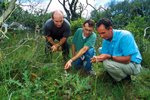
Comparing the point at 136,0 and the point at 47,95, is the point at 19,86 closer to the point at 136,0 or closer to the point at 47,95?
the point at 47,95

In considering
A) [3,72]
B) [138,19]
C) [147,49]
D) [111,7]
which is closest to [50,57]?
[3,72]

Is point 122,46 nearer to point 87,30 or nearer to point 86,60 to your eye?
point 87,30

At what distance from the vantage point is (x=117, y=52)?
5699 mm

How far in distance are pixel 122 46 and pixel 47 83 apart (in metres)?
1.22

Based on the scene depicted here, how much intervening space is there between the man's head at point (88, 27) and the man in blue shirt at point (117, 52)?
0.43 meters

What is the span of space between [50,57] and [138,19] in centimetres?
598

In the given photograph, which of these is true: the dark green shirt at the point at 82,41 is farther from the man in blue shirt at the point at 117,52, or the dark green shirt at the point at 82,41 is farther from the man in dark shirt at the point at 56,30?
the man in blue shirt at the point at 117,52

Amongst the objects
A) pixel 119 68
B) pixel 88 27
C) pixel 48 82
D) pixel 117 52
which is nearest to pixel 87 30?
pixel 88 27

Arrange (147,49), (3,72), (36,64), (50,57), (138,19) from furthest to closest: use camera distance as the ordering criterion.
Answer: (138,19)
(147,49)
(50,57)
(36,64)
(3,72)

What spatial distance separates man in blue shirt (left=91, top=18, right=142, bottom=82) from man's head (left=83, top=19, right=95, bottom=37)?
425mm

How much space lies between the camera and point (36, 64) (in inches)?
222

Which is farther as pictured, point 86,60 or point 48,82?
point 86,60

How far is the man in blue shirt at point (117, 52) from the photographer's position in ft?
18.1

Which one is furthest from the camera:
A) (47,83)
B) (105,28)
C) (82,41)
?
(82,41)
